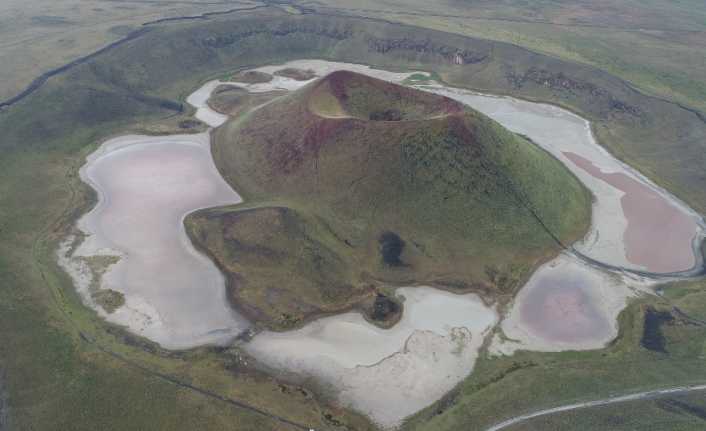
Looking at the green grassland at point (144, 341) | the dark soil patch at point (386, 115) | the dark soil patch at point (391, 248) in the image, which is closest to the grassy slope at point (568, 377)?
the green grassland at point (144, 341)

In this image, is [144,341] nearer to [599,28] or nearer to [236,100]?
[236,100]

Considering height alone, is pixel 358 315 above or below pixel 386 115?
below

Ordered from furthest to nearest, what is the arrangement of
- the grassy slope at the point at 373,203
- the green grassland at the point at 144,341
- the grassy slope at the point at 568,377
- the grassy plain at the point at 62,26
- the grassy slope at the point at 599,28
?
the grassy slope at the point at 599,28, the grassy plain at the point at 62,26, the grassy slope at the point at 373,203, the grassy slope at the point at 568,377, the green grassland at the point at 144,341

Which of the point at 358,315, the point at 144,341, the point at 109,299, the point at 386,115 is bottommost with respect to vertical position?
the point at 358,315

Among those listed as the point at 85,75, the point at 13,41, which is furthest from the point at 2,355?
the point at 13,41

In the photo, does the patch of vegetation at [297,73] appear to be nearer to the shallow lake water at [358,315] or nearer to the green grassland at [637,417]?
the shallow lake water at [358,315]

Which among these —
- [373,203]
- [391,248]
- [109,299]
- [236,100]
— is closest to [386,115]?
[373,203]

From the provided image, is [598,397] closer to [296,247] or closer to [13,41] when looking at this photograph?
[296,247]

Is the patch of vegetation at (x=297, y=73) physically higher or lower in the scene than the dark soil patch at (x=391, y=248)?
higher
